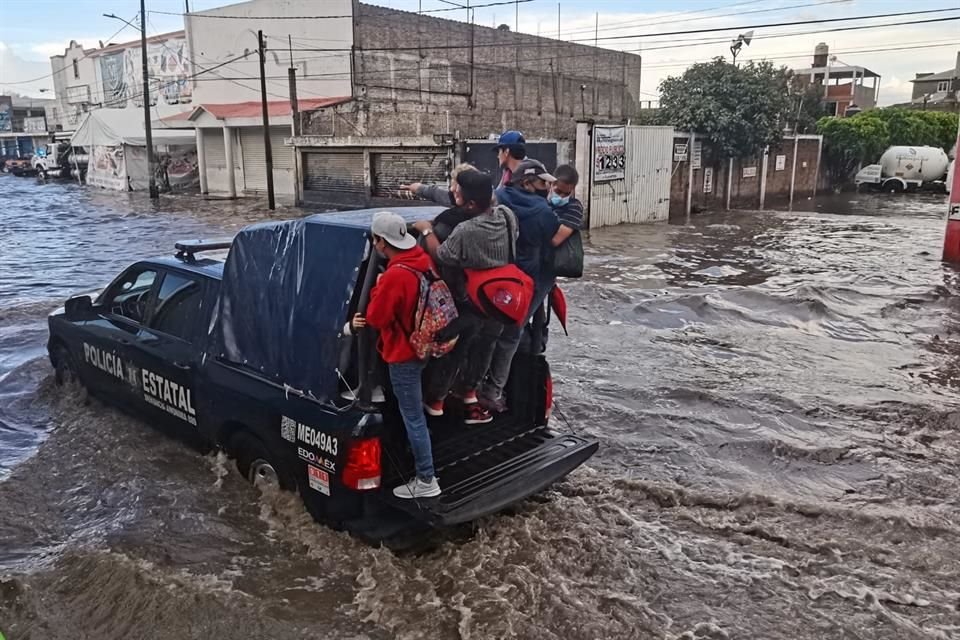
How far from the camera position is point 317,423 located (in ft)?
13.1

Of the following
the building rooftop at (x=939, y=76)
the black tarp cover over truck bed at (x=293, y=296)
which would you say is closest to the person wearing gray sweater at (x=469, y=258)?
the black tarp cover over truck bed at (x=293, y=296)

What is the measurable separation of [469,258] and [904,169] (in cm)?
3898

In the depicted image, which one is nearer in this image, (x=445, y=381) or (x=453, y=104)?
(x=445, y=381)

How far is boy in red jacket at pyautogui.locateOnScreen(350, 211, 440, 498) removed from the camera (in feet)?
12.2

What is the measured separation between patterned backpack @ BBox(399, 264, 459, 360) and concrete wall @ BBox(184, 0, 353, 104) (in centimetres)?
3012

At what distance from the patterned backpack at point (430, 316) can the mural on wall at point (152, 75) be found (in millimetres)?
41192

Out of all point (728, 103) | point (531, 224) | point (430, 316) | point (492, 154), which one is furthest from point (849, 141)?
point (430, 316)

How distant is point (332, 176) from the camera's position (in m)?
26.5

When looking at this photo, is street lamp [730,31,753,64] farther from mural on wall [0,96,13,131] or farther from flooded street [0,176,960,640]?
mural on wall [0,96,13,131]

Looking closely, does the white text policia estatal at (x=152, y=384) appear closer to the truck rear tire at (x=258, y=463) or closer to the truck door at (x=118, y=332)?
the truck door at (x=118, y=332)

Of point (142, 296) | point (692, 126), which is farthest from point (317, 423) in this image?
point (692, 126)

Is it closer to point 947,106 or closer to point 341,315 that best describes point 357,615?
point 341,315

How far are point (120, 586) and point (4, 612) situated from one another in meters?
0.54

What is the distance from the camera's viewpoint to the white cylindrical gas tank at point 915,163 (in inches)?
1400
